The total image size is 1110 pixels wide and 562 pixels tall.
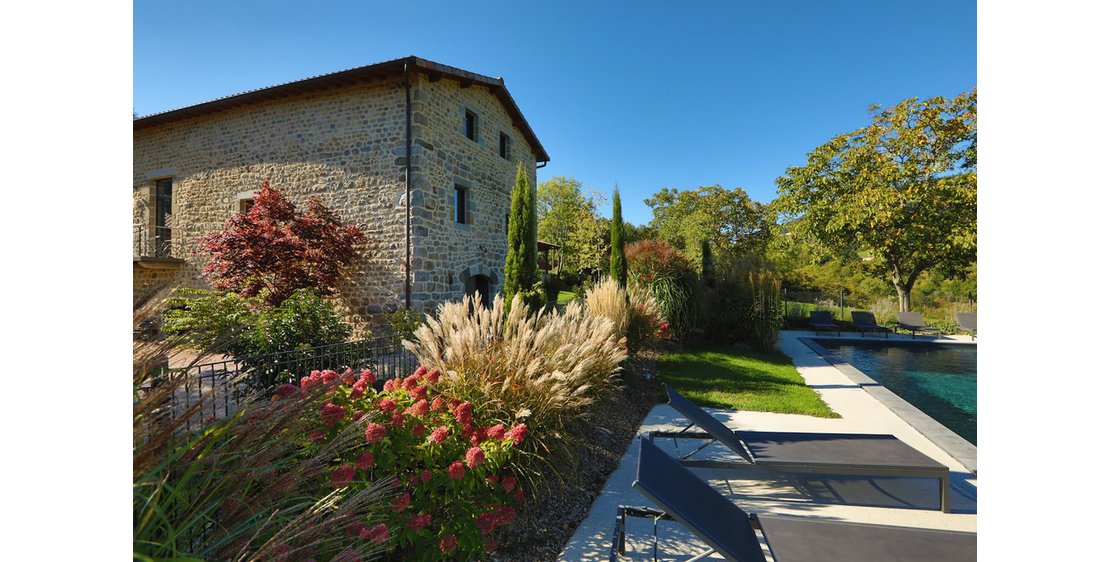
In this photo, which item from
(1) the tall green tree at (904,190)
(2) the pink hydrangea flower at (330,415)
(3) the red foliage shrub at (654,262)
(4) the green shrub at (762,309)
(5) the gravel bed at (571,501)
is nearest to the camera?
(2) the pink hydrangea flower at (330,415)

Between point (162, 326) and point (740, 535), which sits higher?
point (162, 326)

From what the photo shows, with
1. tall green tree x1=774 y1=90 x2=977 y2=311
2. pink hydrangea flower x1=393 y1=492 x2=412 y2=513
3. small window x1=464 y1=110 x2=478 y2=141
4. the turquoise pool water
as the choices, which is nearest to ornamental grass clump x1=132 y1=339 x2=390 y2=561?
pink hydrangea flower x1=393 y1=492 x2=412 y2=513

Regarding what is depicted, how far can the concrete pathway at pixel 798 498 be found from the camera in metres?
2.36

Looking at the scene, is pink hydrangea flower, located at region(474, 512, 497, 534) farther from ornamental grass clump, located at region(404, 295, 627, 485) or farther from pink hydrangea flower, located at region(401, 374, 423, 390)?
pink hydrangea flower, located at region(401, 374, 423, 390)

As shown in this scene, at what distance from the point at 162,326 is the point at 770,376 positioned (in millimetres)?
7332

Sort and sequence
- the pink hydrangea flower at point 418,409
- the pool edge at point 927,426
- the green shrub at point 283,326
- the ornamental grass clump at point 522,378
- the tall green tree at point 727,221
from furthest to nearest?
1. the tall green tree at point 727,221
2. the green shrub at point 283,326
3. the pool edge at point 927,426
4. the ornamental grass clump at point 522,378
5. the pink hydrangea flower at point 418,409

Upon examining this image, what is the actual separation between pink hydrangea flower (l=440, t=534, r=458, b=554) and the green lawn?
4.10 m

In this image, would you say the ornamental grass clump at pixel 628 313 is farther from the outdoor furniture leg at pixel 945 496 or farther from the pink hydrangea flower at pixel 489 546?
the pink hydrangea flower at pixel 489 546

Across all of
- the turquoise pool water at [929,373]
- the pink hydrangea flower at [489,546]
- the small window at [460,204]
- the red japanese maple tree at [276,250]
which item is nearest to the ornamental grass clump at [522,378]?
the pink hydrangea flower at [489,546]

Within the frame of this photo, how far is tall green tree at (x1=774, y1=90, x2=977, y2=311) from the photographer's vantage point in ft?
40.5

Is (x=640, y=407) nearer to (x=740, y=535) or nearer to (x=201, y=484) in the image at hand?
(x=740, y=535)

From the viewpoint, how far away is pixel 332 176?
887cm

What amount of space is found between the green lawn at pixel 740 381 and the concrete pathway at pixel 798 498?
26.3 inches
